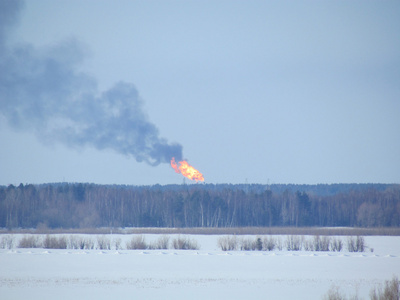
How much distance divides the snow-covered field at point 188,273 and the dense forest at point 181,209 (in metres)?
44.8

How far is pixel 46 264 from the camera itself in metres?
28.7

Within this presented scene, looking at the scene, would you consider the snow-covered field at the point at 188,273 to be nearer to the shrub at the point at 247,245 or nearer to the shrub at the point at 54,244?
the shrub at the point at 54,244

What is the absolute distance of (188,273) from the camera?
25.8 metres

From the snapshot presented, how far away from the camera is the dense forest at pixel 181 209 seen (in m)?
80.4

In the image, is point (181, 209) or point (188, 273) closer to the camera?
point (188, 273)

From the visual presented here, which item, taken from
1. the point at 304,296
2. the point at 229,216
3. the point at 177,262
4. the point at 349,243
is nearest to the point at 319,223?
the point at 229,216

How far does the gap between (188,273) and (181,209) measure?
5860 centimetres

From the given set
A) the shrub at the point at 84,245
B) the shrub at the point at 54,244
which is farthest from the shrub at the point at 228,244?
the shrub at the point at 54,244

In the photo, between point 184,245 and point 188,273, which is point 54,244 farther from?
point 188,273

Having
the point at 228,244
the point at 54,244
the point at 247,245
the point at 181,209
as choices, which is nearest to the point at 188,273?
the point at 228,244

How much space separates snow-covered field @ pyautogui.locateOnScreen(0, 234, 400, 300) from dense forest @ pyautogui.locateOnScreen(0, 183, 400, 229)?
147ft

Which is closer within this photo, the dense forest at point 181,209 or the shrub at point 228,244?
the shrub at point 228,244

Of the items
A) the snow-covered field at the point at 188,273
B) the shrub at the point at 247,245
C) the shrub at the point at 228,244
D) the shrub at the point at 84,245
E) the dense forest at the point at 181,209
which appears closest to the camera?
the snow-covered field at the point at 188,273

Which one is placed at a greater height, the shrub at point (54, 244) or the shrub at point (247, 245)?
the shrub at point (54, 244)
